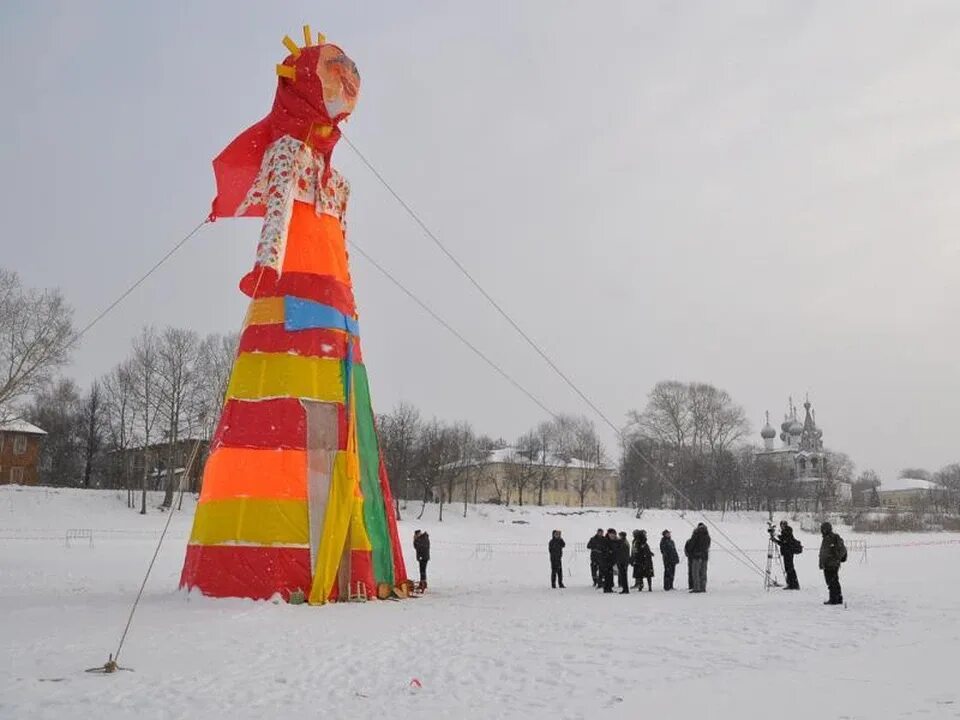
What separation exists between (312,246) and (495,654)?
8785 millimetres

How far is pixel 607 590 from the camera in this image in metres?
16.8

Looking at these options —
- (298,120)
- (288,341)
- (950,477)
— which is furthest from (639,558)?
(950,477)

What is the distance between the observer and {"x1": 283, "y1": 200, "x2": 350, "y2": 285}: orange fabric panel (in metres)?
14.7

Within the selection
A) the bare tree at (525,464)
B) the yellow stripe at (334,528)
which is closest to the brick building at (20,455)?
the bare tree at (525,464)

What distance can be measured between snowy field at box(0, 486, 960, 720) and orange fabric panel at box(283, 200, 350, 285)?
592 cm

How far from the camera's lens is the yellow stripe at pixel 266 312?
14.2 meters

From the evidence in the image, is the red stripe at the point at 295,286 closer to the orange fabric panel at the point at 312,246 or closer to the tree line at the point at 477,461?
the orange fabric panel at the point at 312,246

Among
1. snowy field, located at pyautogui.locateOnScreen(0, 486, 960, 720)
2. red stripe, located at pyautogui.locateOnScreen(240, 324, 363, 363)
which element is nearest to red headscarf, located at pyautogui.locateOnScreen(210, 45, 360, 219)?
red stripe, located at pyautogui.locateOnScreen(240, 324, 363, 363)

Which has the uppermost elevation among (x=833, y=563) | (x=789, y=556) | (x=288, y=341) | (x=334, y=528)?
(x=288, y=341)

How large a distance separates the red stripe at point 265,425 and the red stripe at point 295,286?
6.50 feet

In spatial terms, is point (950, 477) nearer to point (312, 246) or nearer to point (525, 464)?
point (525, 464)

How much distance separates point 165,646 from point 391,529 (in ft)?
20.0

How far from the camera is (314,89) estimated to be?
14.9 m

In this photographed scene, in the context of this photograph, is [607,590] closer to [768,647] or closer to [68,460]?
[768,647]
